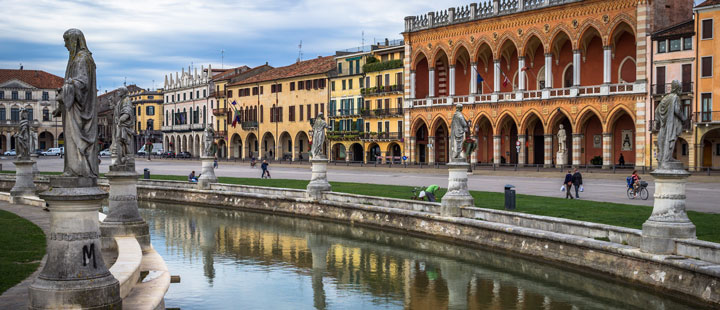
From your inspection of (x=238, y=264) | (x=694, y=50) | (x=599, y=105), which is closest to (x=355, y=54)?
(x=599, y=105)

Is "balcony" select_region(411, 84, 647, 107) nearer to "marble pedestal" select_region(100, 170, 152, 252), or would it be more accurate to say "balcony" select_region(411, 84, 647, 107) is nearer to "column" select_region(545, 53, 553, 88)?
"column" select_region(545, 53, 553, 88)

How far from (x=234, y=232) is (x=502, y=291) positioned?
464 inches

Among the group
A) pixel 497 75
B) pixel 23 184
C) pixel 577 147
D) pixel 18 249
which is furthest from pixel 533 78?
Result: pixel 18 249

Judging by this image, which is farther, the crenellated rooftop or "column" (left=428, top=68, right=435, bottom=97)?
"column" (left=428, top=68, right=435, bottom=97)

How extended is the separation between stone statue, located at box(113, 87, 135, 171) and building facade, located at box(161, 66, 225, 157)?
82265 mm

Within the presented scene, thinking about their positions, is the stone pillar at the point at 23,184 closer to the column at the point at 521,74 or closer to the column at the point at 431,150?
the column at the point at 521,74

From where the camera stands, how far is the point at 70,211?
8117 mm

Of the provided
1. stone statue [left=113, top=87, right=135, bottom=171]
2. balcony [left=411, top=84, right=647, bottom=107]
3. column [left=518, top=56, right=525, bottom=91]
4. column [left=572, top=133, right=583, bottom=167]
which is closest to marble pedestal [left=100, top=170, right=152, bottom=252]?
stone statue [left=113, top=87, right=135, bottom=171]

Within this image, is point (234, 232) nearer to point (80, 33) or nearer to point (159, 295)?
point (159, 295)

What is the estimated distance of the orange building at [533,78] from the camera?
47.9 m

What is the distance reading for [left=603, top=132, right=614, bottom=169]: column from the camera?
4844 cm

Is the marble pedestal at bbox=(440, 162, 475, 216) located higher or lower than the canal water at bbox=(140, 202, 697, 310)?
higher

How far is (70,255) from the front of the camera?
26.6 feet

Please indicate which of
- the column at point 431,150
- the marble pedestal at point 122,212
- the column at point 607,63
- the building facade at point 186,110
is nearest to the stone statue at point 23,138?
the marble pedestal at point 122,212
